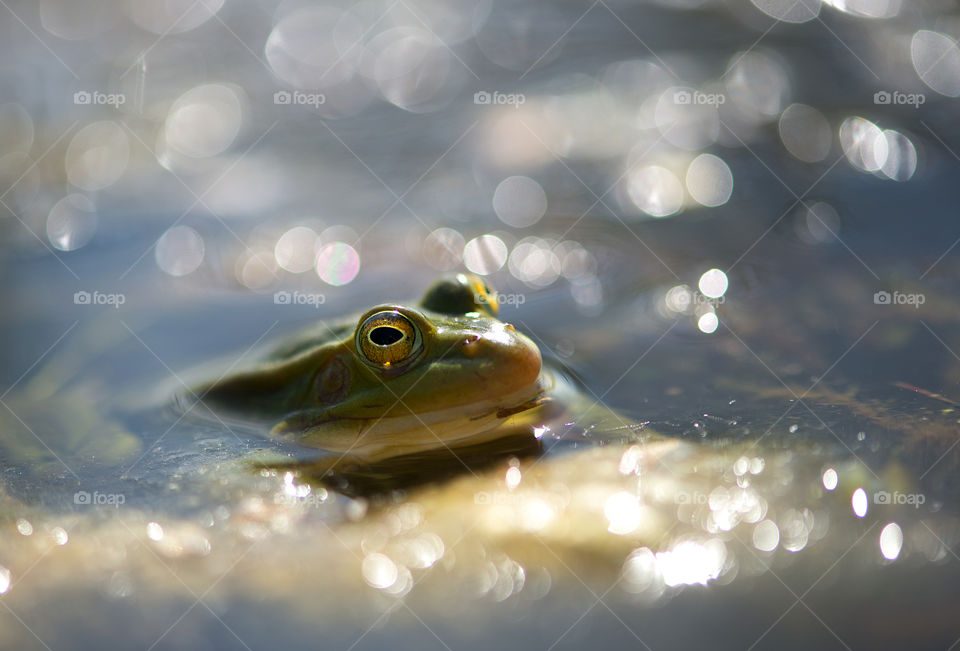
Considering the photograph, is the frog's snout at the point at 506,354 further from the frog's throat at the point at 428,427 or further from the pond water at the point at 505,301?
the pond water at the point at 505,301

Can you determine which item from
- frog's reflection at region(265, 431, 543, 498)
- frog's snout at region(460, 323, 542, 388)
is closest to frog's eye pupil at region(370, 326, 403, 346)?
frog's snout at region(460, 323, 542, 388)

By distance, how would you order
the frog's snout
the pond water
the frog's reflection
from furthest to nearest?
1. the frog's snout
2. the frog's reflection
3. the pond water

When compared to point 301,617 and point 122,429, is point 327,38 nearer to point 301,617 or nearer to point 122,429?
point 122,429

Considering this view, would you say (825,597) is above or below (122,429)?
above

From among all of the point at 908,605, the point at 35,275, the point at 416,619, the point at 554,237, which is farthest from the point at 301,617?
the point at 35,275

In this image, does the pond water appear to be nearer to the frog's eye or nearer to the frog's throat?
the frog's throat

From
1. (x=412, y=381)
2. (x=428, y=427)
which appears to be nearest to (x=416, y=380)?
(x=412, y=381)
